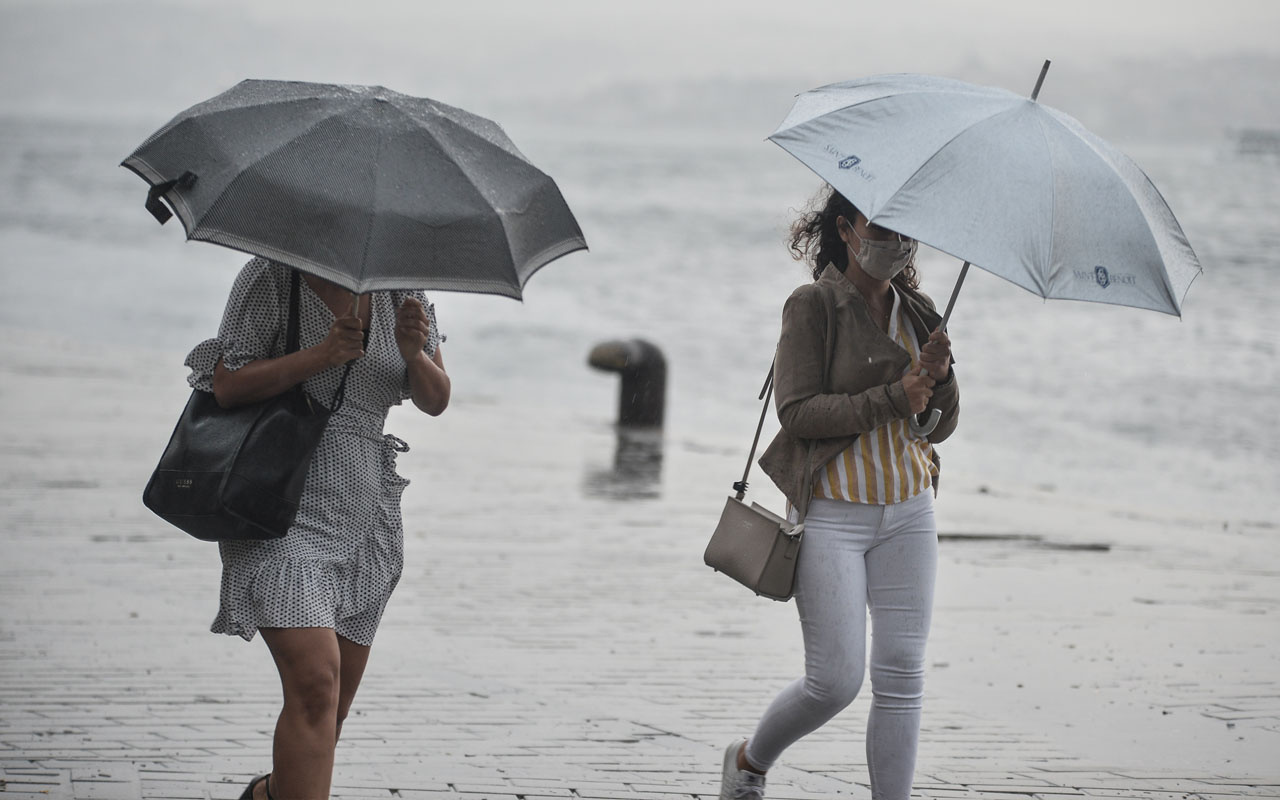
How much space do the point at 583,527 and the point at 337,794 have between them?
505 centimetres

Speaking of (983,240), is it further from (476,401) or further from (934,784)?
(476,401)

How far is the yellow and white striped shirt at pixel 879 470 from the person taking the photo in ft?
13.4

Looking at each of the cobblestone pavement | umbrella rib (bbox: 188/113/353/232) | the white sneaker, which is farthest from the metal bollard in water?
umbrella rib (bbox: 188/113/353/232)

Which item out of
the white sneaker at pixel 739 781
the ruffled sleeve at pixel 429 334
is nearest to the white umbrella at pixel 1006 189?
the ruffled sleeve at pixel 429 334

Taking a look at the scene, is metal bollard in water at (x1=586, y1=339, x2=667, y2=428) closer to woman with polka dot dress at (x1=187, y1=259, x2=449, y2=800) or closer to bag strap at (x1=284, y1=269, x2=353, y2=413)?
woman with polka dot dress at (x1=187, y1=259, x2=449, y2=800)

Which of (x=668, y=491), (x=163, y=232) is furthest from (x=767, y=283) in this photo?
(x=668, y=491)

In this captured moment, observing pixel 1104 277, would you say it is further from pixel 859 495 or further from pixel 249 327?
pixel 249 327

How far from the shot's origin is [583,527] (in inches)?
386

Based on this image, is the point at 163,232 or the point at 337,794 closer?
the point at 337,794

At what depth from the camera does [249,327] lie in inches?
147

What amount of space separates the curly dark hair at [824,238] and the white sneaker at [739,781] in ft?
4.29

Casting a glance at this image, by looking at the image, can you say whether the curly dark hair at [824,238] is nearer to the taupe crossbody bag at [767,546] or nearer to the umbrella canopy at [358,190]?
the taupe crossbody bag at [767,546]

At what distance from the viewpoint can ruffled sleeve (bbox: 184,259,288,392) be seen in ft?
12.2

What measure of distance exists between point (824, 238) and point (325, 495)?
4.80 ft
